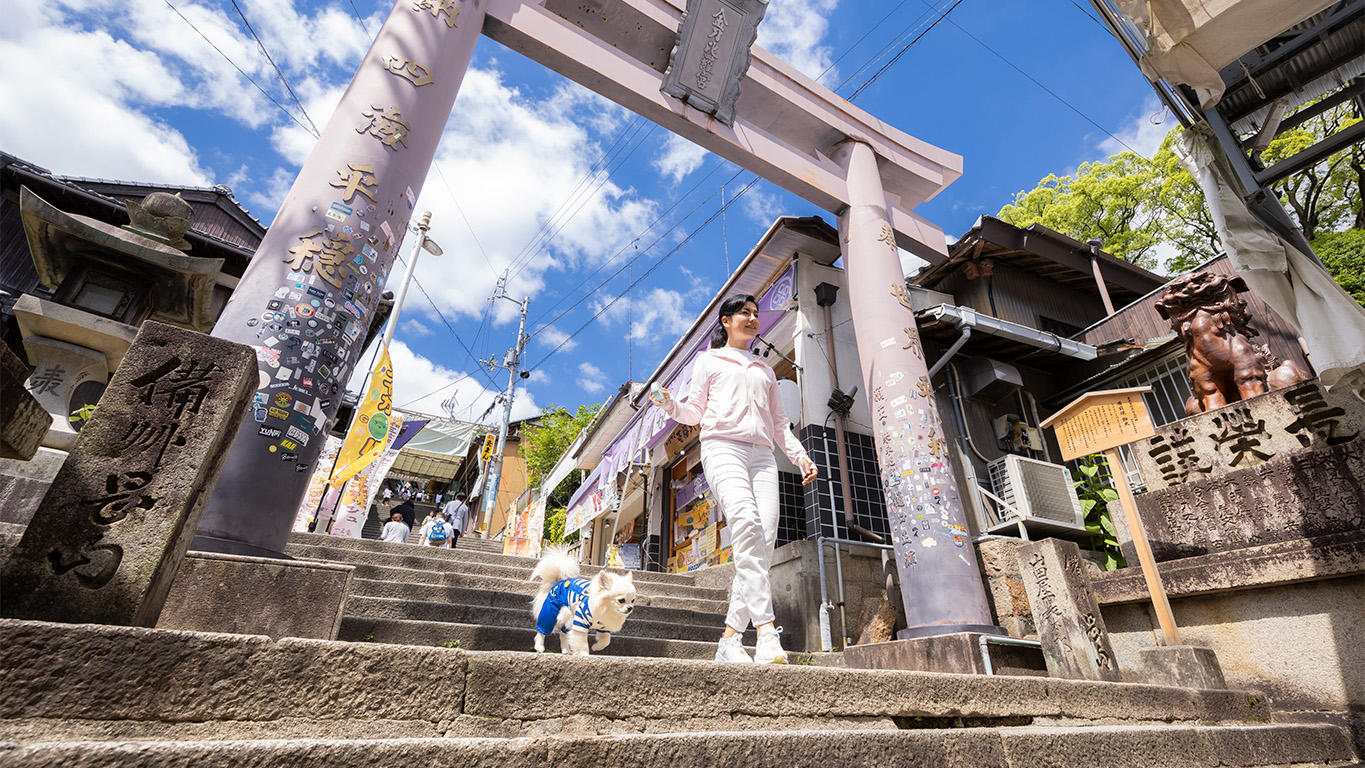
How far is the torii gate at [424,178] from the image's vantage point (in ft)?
12.6

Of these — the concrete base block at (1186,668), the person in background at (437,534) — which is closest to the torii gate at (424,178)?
the concrete base block at (1186,668)

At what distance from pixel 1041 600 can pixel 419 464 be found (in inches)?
1096

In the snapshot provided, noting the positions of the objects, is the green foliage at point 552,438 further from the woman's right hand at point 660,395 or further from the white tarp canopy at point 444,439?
the woman's right hand at point 660,395

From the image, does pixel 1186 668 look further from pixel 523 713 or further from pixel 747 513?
pixel 523 713

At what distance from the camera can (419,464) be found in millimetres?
28016

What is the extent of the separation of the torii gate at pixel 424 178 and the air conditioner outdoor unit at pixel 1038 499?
11.3 feet

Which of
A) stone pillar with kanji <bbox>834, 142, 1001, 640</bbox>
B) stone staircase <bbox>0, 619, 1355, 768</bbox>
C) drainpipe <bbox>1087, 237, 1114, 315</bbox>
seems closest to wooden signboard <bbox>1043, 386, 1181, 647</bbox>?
stone pillar with kanji <bbox>834, 142, 1001, 640</bbox>

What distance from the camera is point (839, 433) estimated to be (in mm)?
8750

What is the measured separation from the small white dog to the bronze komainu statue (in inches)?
229

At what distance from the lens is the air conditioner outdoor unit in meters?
8.65

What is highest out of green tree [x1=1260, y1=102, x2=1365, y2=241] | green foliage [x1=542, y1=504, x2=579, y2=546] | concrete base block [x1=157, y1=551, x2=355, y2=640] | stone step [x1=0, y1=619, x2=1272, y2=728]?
green tree [x1=1260, y1=102, x2=1365, y2=241]

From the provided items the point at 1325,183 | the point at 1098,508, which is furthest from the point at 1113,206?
the point at 1098,508

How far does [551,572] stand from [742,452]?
1.73 m

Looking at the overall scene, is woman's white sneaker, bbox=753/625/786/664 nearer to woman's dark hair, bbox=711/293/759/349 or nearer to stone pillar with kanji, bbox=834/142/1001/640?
woman's dark hair, bbox=711/293/759/349
